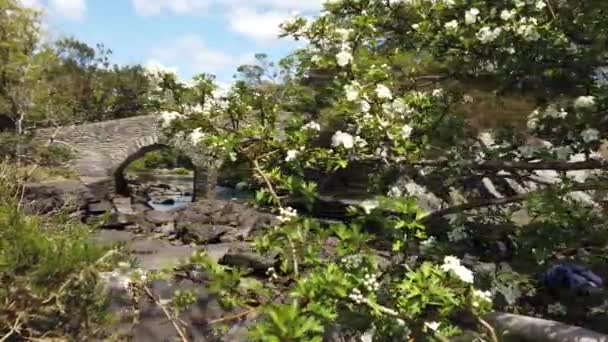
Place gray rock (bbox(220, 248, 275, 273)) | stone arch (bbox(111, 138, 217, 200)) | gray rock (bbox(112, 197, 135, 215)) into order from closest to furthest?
gray rock (bbox(220, 248, 275, 273)), gray rock (bbox(112, 197, 135, 215)), stone arch (bbox(111, 138, 217, 200))

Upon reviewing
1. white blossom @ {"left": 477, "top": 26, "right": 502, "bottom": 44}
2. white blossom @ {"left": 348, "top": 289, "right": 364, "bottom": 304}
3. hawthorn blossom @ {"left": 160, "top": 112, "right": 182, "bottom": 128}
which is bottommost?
white blossom @ {"left": 348, "top": 289, "right": 364, "bottom": 304}

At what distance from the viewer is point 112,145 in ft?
95.4

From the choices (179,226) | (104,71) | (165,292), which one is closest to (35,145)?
(179,226)

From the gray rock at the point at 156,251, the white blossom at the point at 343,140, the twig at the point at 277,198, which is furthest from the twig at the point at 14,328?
the gray rock at the point at 156,251

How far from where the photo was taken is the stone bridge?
93.3 feet

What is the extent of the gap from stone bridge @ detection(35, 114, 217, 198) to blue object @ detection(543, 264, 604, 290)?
2371cm

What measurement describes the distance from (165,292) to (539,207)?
615 cm

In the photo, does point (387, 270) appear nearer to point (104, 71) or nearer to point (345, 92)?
point (345, 92)

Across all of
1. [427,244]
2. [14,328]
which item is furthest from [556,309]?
[14,328]

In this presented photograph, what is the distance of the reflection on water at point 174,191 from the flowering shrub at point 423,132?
71.3 ft

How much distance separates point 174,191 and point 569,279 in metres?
35.3

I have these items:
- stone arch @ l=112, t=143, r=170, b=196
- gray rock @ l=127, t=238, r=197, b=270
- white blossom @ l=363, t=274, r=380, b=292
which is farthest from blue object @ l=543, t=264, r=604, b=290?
stone arch @ l=112, t=143, r=170, b=196

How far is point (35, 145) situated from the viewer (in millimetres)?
21328

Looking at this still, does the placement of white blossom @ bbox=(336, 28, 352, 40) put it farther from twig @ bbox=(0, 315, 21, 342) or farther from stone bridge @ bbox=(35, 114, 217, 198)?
stone bridge @ bbox=(35, 114, 217, 198)
